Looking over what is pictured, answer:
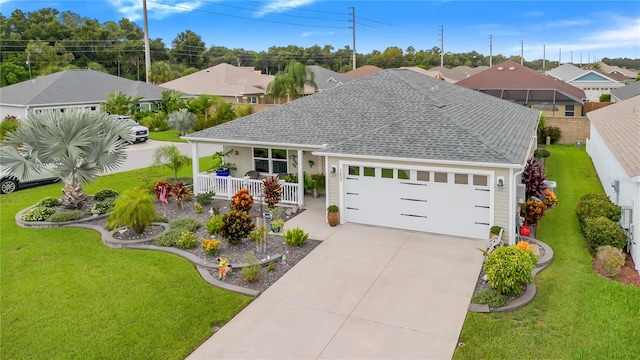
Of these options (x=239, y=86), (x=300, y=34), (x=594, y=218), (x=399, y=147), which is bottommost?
(x=594, y=218)

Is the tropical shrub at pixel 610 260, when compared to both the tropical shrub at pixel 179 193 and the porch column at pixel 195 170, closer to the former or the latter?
the tropical shrub at pixel 179 193

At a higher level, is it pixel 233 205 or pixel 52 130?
pixel 52 130

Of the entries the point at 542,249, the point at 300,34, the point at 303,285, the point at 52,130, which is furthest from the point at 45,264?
the point at 300,34

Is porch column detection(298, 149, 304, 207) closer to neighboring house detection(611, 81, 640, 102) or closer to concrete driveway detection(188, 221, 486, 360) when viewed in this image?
concrete driveway detection(188, 221, 486, 360)

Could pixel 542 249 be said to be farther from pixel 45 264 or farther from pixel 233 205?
pixel 45 264

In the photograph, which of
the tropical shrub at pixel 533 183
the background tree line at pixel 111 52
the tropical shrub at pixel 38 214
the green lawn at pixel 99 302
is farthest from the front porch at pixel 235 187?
the background tree line at pixel 111 52

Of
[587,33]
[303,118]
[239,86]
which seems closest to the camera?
[303,118]

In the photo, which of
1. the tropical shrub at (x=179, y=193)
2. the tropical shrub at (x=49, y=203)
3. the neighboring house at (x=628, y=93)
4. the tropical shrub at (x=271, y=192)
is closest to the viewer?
the tropical shrub at (x=271, y=192)
